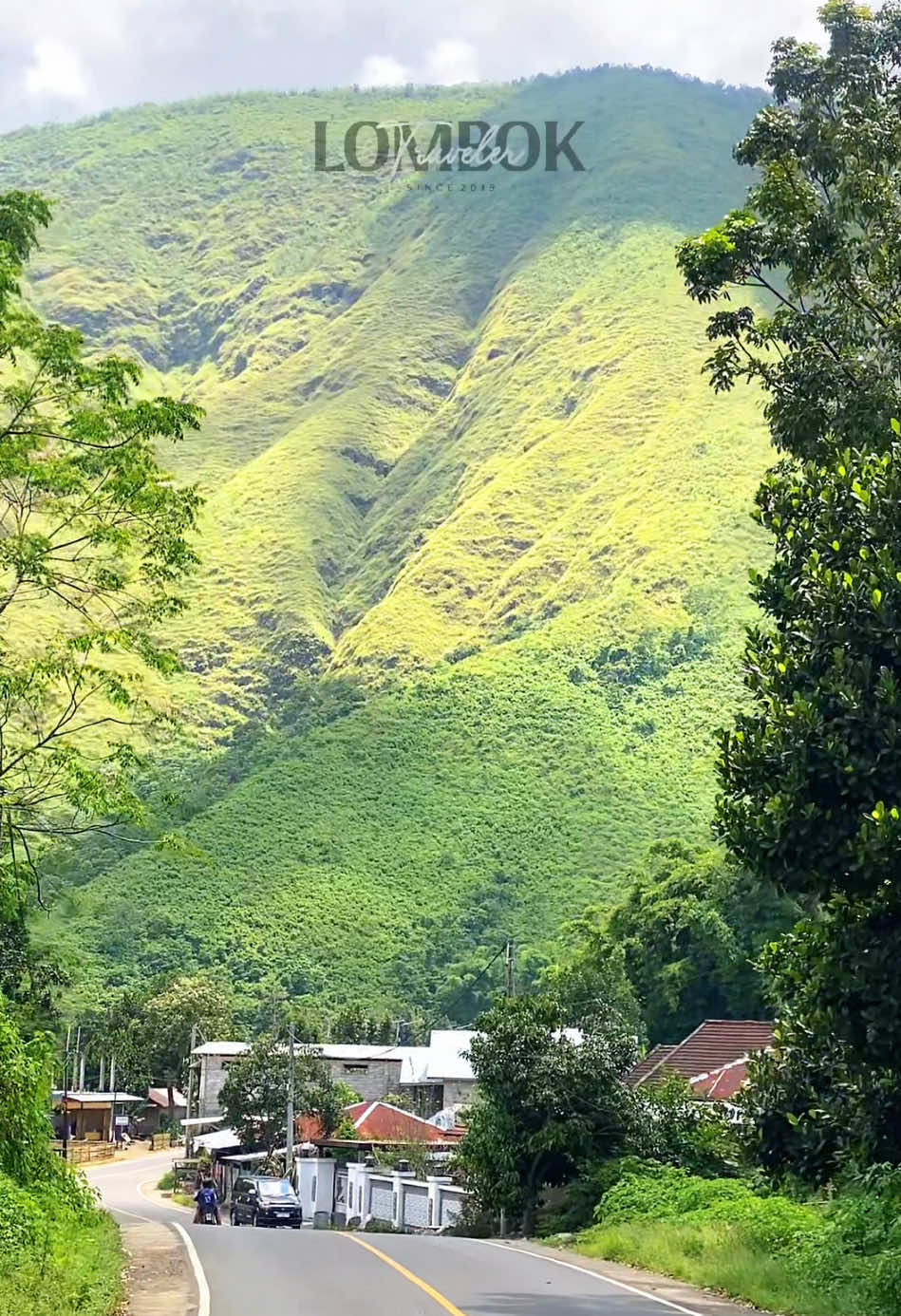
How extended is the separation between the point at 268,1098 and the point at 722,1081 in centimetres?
2890

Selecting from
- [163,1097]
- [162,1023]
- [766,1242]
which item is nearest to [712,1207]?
[766,1242]

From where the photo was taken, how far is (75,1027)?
101188 millimetres

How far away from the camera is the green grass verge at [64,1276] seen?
13164 mm

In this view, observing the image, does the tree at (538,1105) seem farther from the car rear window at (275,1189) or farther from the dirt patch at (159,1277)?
the car rear window at (275,1189)

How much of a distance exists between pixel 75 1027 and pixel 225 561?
83.9 metres

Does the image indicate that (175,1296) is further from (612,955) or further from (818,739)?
(612,955)

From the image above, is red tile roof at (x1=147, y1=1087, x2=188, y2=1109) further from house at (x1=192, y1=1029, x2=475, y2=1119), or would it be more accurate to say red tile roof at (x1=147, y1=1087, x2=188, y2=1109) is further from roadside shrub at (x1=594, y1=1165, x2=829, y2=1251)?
roadside shrub at (x1=594, y1=1165, x2=829, y2=1251)

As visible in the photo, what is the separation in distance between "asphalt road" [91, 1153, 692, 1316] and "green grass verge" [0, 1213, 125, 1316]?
1.14 meters

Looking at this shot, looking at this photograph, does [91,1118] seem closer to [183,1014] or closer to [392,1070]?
[183,1014]

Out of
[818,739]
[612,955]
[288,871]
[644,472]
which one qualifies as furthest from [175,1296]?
[644,472]

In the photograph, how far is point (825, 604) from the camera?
486 inches

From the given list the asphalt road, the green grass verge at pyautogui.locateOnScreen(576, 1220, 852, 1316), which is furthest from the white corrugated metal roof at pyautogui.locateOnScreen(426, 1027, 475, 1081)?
the green grass verge at pyautogui.locateOnScreen(576, 1220, 852, 1316)

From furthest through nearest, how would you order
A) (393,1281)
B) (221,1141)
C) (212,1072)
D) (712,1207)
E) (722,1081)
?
(212,1072) < (221,1141) < (722,1081) < (712,1207) < (393,1281)

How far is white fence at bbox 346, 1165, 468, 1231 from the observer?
41.8 meters
